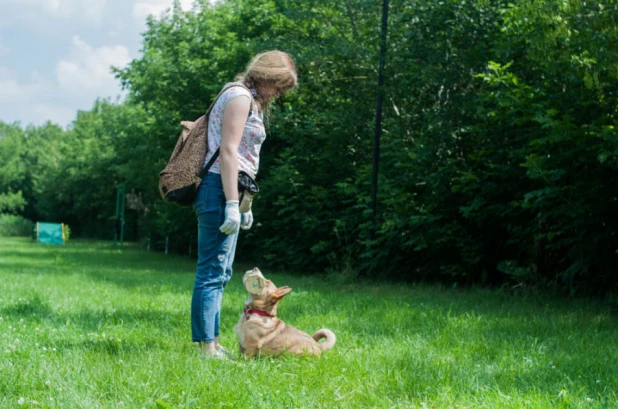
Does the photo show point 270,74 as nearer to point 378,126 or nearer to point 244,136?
point 244,136

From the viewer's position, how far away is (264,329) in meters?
4.01

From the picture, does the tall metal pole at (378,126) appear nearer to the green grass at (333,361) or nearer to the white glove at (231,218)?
the green grass at (333,361)

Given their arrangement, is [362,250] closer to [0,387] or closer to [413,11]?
[413,11]

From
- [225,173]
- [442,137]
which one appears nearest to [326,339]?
[225,173]

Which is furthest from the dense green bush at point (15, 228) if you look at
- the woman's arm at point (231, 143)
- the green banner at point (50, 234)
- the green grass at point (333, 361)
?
the woman's arm at point (231, 143)

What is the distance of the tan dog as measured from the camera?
401 cm

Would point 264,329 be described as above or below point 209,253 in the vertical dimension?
below

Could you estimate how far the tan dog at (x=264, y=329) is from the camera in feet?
13.2

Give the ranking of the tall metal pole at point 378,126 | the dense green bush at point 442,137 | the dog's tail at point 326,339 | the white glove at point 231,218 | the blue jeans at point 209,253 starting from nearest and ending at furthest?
the white glove at point 231,218 → the blue jeans at point 209,253 → the dog's tail at point 326,339 → the dense green bush at point 442,137 → the tall metal pole at point 378,126

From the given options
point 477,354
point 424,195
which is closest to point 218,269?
point 477,354

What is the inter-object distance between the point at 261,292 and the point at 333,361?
59 centimetres

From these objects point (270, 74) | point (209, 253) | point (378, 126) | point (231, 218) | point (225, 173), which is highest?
point (378, 126)

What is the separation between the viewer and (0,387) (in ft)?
11.0

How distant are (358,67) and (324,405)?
11318 mm
